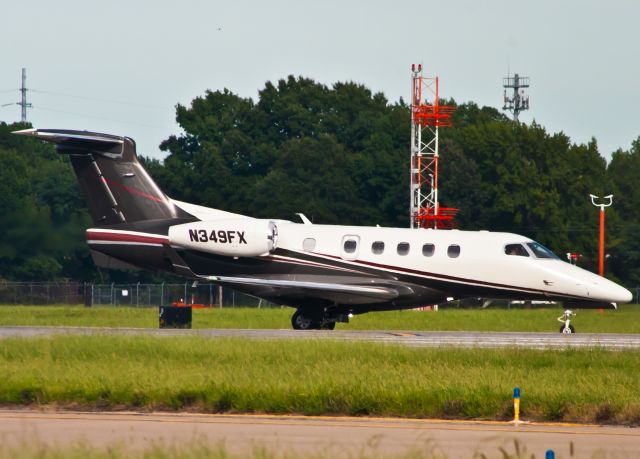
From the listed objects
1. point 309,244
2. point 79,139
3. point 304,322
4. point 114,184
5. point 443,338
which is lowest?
point 443,338

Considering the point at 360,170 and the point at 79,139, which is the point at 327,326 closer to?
the point at 79,139

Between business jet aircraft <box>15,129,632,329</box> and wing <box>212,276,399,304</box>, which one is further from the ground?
business jet aircraft <box>15,129,632,329</box>

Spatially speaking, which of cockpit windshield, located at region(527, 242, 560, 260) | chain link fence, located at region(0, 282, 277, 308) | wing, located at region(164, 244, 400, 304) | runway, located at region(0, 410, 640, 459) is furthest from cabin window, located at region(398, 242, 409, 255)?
chain link fence, located at region(0, 282, 277, 308)

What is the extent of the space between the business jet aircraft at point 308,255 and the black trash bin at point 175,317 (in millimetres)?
1556

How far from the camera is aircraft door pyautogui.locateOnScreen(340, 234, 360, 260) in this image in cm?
3241

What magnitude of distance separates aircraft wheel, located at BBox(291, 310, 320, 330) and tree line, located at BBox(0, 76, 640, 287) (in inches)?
1462

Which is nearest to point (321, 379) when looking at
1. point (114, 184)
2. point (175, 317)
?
point (114, 184)

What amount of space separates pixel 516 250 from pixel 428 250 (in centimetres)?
230

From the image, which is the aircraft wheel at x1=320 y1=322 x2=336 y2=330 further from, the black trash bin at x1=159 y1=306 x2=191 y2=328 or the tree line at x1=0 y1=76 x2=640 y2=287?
the tree line at x1=0 y1=76 x2=640 y2=287

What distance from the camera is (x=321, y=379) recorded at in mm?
18156

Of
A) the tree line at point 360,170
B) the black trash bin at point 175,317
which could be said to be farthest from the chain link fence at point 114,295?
the black trash bin at point 175,317

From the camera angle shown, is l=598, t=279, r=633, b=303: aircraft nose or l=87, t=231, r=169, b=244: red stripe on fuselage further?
l=87, t=231, r=169, b=244: red stripe on fuselage

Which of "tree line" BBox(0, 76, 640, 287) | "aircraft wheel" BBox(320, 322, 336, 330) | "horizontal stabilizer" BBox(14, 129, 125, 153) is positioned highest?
"tree line" BBox(0, 76, 640, 287)

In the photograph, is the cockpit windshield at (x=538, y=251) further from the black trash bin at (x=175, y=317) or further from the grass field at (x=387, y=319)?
the black trash bin at (x=175, y=317)
